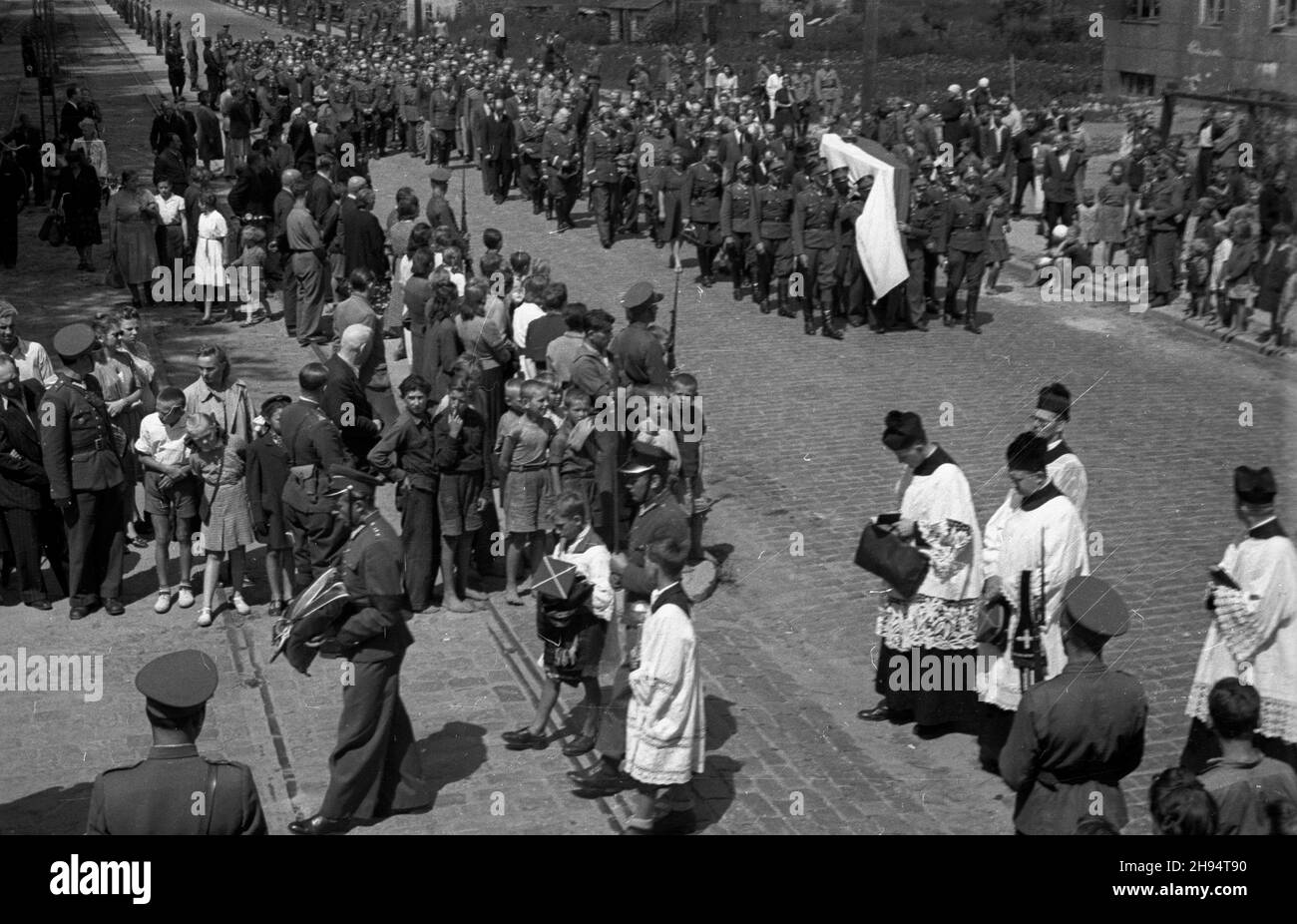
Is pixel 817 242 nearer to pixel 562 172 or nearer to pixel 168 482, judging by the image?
pixel 562 172

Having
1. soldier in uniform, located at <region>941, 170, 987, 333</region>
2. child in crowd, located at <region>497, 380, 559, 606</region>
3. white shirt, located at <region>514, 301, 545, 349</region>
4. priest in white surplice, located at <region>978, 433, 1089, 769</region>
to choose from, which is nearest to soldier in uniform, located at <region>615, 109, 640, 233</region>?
soldier in uniform, located at <region>941, 170, 987, 333</region>

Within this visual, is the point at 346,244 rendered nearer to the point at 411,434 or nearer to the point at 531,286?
the point at 531,286

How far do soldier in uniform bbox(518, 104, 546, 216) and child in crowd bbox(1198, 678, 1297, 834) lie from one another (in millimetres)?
19549

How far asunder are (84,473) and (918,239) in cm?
1022

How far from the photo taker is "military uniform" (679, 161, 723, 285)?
19.8 m

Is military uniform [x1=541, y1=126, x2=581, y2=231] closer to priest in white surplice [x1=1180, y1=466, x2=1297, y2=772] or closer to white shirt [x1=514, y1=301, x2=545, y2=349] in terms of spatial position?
white shirt [x1=514, y1=301, x2=545, y2=349]

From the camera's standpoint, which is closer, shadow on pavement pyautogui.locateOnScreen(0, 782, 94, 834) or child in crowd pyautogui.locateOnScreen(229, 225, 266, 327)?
shadow on pavement pyautogui.locateOnScreen(0, 782, 94, 834)

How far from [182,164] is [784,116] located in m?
11.1

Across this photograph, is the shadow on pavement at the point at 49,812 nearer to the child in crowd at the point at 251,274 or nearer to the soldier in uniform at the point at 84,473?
the soldier in uniform at the point at 84,473

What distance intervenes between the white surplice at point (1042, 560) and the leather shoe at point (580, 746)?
221 cm

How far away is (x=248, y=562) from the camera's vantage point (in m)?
12.2

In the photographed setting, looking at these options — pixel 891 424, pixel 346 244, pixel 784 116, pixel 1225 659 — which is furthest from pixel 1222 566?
pixel 784 116

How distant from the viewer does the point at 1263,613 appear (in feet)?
24.7

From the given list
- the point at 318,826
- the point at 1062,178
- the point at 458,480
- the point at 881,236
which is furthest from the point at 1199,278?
the point at 318,826
